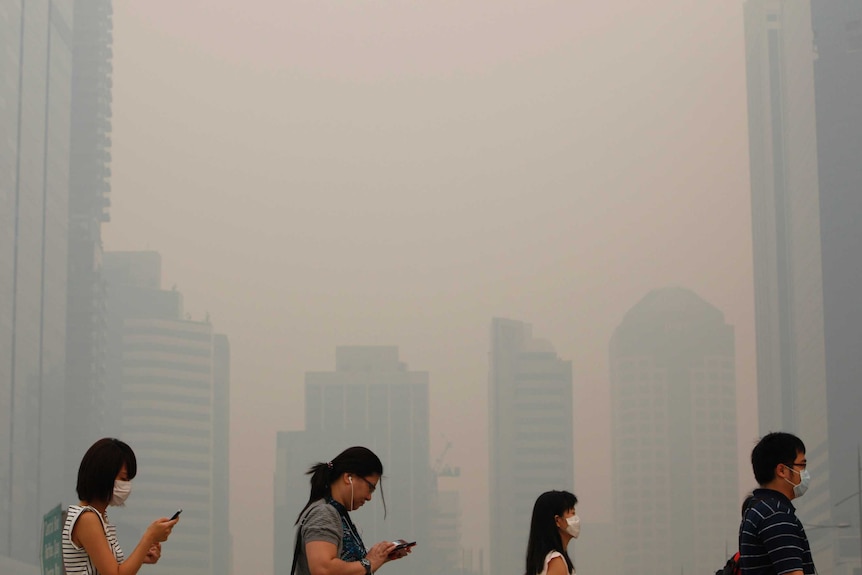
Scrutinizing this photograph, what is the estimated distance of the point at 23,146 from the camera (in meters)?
10.5

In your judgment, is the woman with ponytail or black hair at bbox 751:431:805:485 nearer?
black hair at bbox 751:431:805:485

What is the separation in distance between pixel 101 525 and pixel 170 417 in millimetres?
A: 8320

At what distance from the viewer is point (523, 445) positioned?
9.93 metres

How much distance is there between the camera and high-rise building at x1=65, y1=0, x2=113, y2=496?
33.7 ft

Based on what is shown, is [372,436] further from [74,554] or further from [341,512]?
[74,554]

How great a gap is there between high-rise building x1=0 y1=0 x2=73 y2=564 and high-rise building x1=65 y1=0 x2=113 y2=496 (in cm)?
11

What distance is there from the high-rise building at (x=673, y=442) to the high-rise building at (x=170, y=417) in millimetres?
3430

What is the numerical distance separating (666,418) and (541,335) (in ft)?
5.13

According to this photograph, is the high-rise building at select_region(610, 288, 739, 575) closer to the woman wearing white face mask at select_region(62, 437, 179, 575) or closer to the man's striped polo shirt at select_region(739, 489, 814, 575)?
the man's striped polo shirt at select_region(739, 489, 814, 575)

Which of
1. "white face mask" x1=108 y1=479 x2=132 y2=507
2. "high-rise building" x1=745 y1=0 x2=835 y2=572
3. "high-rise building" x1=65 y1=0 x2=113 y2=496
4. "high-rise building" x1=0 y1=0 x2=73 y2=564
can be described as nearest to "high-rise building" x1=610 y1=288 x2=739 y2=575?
"high-rise building" x1=745 y1=0 x2=835 y2=572

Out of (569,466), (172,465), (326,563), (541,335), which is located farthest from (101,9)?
(326,563)

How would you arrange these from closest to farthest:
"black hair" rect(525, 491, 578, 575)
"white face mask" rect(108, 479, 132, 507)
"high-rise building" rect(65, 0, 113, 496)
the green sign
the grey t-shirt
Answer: "white face mask" rect(108, 479, 132, 507) → the grey t-shirt → "black hair" rect(525, 491, 578, 575) → the green sign → "high-rise building" rect(65, 0, 113, 496)

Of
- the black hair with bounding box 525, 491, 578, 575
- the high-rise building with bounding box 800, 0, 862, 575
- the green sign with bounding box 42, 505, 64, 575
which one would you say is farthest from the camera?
the high-rise building with bounding box 800, 0, 862, 575

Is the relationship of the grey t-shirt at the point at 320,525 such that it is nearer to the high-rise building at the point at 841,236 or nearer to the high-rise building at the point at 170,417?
the high-rise building at the point at 170,417
